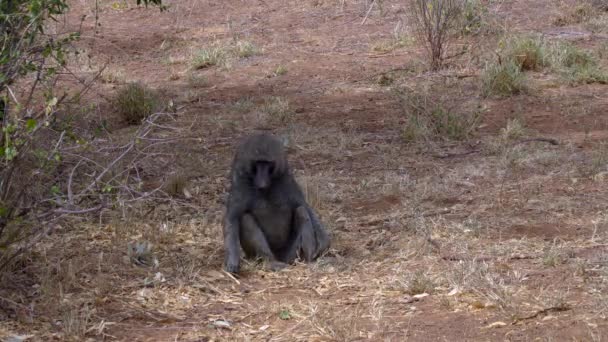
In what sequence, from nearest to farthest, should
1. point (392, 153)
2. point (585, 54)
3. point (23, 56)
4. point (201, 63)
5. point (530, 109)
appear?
point (23, 56) → point (392, 153) → point (530, 109) → point (585, 54) → point (201, 63)

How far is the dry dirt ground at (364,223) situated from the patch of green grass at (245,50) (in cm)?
12

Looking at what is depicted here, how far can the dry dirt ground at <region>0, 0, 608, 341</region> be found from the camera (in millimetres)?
4629

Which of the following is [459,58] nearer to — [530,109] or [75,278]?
[530,109]

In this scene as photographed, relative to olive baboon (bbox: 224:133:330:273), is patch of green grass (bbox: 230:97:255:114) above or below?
below

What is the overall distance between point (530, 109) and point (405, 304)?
4.94 m

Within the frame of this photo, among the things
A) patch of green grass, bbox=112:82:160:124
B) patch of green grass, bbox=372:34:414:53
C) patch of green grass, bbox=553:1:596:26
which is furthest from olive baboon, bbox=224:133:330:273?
patch of green grass, bbox=553:1:596:26

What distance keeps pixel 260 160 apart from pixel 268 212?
0.40m

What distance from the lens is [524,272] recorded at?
17.0 ft

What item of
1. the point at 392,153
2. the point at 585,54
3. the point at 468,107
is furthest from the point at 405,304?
the point at 585,54

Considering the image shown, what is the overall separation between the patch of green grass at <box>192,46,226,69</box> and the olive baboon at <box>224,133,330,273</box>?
6051 millimetres

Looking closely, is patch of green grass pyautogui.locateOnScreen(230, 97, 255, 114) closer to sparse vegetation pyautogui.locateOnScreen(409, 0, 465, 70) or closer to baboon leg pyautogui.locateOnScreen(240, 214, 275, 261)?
sparse vegetation pyautogui.locateOnScreen(409, 0, 465, 70)

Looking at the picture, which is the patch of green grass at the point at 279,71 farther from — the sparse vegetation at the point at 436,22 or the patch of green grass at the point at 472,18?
the patch of green grass at the point at 472,18

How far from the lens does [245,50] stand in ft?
40.0

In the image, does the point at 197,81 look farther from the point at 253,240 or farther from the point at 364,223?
the point at 253,240
